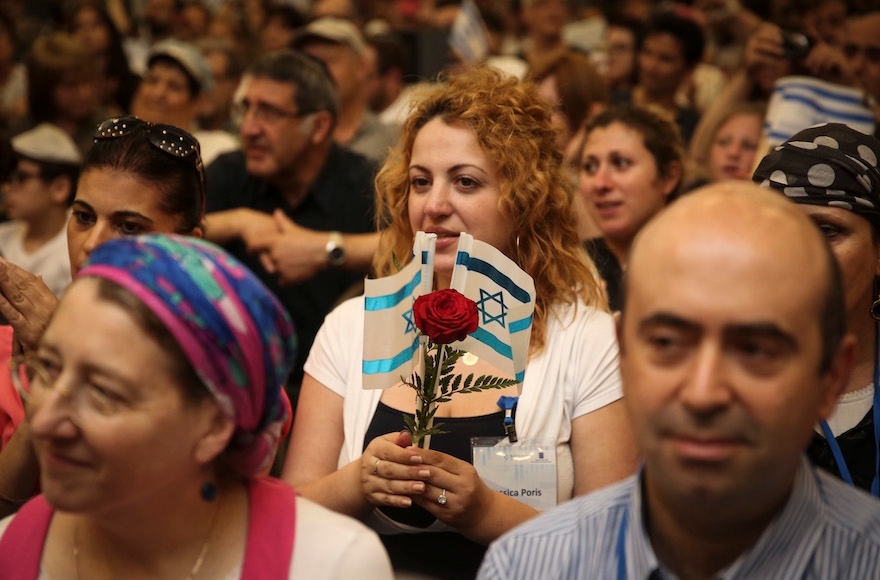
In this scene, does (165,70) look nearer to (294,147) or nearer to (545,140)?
(294,147)

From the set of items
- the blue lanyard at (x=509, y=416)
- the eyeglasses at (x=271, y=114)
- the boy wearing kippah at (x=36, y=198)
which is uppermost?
the eyeglasses at (x=271, y=114)

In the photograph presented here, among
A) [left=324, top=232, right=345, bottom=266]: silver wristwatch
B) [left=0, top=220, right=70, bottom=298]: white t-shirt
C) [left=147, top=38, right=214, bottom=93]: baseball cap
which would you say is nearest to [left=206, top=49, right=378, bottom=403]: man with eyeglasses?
[left=324, top=232, right=345, bottom=266]: silver wristwatch

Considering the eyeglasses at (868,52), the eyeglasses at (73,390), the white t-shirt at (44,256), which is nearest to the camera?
the eyeglasses at (73,390)

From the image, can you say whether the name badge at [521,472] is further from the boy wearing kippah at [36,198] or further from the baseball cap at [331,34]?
the baseball cap at [331,34]

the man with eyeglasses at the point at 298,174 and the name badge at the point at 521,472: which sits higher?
the man with eyeglasses at the point at 298,174

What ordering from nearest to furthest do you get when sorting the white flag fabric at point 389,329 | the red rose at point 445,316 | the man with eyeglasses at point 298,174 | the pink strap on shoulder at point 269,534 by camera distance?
the pink strap on shoulder at point 269,534 → the red rose at point 445,316 → the white flag fabric at point 389,329 → the man with eyeglasses at point 298,174

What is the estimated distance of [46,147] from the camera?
4984mm

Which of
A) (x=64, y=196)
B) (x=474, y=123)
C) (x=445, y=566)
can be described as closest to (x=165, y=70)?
(x=64, y=196)

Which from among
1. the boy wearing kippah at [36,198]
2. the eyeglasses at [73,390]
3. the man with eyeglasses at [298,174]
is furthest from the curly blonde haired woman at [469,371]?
the boy wearing kippah at [36,198]

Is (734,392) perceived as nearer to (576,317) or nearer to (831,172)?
(831,172)

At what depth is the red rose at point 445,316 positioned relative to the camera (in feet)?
6.84

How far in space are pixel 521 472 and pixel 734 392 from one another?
1.06m

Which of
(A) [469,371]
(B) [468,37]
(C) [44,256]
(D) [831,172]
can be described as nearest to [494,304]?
(A) [469,371]

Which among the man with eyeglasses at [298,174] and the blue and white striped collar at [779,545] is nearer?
the blue and white striped collar at [779,545]
